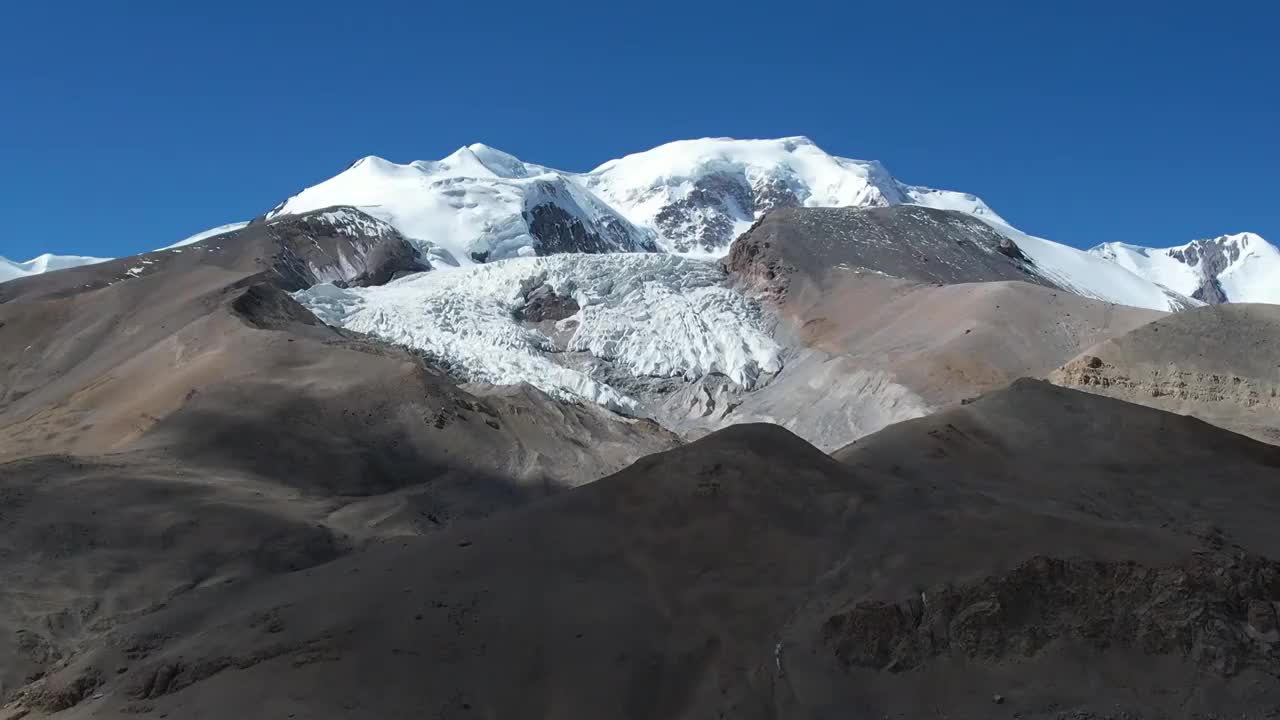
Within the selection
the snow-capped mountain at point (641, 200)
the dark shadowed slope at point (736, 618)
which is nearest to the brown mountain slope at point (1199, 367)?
the dark shadowed slope at point (736, 618)

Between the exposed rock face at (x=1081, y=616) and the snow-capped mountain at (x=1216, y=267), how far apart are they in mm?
136880

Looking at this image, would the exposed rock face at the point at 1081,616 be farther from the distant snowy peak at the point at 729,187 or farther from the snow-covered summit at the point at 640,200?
the distant snowy peak at the point at 729,187

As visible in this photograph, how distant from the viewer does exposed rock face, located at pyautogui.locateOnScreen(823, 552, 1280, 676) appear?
14.5 m

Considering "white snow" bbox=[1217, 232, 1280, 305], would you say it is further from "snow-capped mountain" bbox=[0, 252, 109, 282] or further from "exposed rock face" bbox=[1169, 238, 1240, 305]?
"snow-capped mountain" bbox=[0, 252, 109, 282]

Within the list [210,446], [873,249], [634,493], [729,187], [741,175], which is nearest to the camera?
[634,493]

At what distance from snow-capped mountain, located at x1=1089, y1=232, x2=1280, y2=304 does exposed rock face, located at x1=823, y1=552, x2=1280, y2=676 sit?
13688cm

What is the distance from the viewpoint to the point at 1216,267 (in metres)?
152

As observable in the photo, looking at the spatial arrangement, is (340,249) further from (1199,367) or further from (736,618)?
(736,618)

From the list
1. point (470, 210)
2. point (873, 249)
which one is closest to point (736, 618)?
point (873, 249)

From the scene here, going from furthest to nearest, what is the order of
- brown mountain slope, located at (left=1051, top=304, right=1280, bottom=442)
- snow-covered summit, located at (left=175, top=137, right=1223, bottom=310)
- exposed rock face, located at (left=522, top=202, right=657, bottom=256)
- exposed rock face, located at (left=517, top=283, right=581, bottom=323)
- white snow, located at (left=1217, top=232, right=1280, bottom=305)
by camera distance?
white snow, located at (left=1217, top=232, right=1280, bottom=305)
exposed rock face, located at (left=522, top=202, right=657, bottom=256)
snow-covered summit, located at (left=175, top=137, right=1223, bottom=310)
exposed rock face, located at (left=517, top=283, right=581, bottom=323)
brown mountain slope, located at (left=1051, top=304, right=1280, bottom=442)

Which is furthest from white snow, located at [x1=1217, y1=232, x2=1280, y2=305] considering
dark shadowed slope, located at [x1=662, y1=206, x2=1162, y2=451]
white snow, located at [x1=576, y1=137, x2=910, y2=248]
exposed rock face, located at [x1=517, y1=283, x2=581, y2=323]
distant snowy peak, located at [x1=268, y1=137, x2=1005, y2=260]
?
exposed rock face, located at [x1=517, y1=283, x2=581, y2=323]

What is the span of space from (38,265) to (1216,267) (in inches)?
5618

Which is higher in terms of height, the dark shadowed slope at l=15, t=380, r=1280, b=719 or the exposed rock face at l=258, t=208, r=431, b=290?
the exposed rock face at l=258, t=208, r=431, b=290

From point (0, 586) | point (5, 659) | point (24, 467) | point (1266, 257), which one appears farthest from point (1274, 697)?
point (1266, 257)
